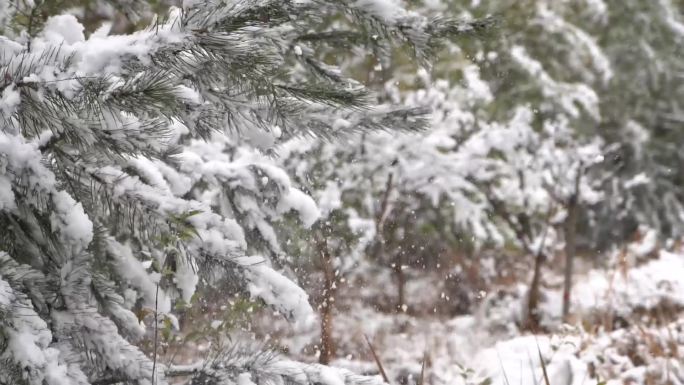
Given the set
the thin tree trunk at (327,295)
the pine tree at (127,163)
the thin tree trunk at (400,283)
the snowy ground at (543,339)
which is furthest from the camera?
the thin tree trunk at (400,283)

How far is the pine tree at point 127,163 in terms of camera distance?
1.14 m

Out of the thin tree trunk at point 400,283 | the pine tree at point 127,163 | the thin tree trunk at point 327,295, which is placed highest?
the pine tree at point 127,163

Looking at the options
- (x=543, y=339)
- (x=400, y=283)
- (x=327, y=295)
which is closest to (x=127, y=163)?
(x=327, y=295)

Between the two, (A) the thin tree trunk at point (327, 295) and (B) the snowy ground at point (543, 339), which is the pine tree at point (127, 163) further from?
(A) the thin tree trunk at point (327, 295)

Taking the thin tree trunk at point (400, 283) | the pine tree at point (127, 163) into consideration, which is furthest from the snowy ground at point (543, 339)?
the pine tree at point (127, 163)

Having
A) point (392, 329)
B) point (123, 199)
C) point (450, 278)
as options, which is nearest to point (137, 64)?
point (123, 199)

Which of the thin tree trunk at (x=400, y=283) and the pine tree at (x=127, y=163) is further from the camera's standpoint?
the thin tree trunk at (x=400, y=283)

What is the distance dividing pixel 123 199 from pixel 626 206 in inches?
340

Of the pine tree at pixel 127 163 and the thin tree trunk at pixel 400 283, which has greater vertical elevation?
the pine tree at pixel 127 163

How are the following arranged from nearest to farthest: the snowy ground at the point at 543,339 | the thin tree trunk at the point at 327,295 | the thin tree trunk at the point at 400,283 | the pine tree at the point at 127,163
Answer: the pine tree at the point at 127,163 < the snowy ground at the point at 543,339 < the thin tree trunk at the point at 327,295 < the thin tree trunk at the point at 400,283

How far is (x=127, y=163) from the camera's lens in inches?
52.7

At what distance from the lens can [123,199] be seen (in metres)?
1.37

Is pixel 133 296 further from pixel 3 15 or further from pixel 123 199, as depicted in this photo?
pixel 3 15

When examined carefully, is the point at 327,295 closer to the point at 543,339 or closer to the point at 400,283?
the point at 400,283
